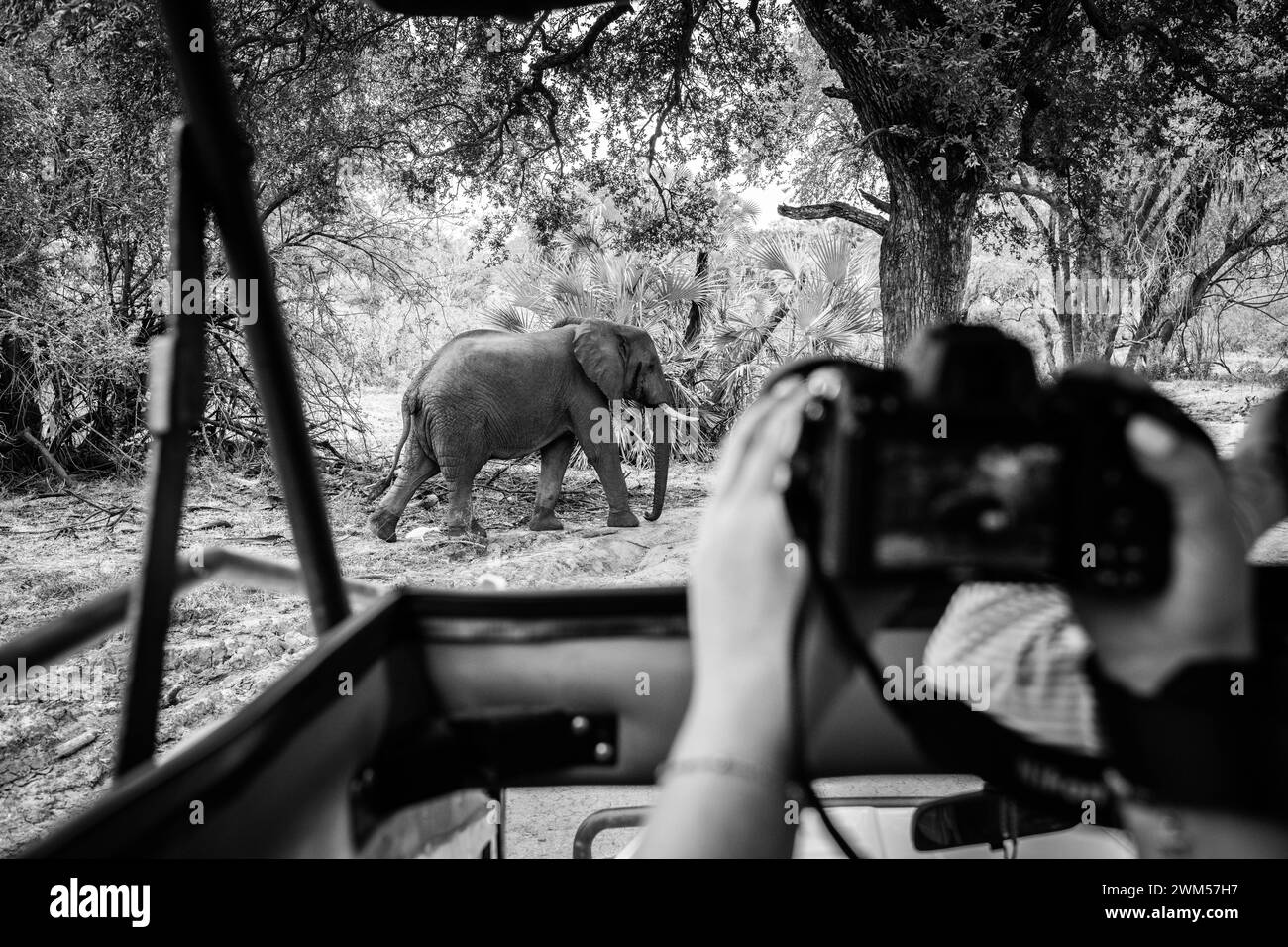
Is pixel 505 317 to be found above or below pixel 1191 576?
above

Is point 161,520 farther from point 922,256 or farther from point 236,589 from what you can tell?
point 922,256

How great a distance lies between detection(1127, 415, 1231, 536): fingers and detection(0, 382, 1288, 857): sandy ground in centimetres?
221

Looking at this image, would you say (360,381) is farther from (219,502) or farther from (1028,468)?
(1028,468)

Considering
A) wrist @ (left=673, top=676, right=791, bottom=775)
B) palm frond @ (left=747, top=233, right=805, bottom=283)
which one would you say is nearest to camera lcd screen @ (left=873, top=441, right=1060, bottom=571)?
wrist @ (left=673, top=676, right=791, bottom=775)

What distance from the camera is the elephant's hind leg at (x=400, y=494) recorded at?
22.1 feet

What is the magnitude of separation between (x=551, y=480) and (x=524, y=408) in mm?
591

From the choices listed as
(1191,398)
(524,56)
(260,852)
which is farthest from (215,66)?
(1191,398)

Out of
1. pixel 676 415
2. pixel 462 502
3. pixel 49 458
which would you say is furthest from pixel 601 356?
pixel 49 458

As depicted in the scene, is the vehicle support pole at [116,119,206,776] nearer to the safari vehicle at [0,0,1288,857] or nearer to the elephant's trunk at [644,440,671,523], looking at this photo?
the safari vehicle at [0,0,1288,857]

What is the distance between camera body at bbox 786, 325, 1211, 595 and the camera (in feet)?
2.19

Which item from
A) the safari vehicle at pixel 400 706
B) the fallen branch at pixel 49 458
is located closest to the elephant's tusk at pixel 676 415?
the fallen branch at pixel 49 458

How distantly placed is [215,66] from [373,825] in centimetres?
82

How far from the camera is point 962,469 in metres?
0.68

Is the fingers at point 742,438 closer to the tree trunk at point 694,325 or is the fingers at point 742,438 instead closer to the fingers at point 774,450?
the fingers at point 774,450
